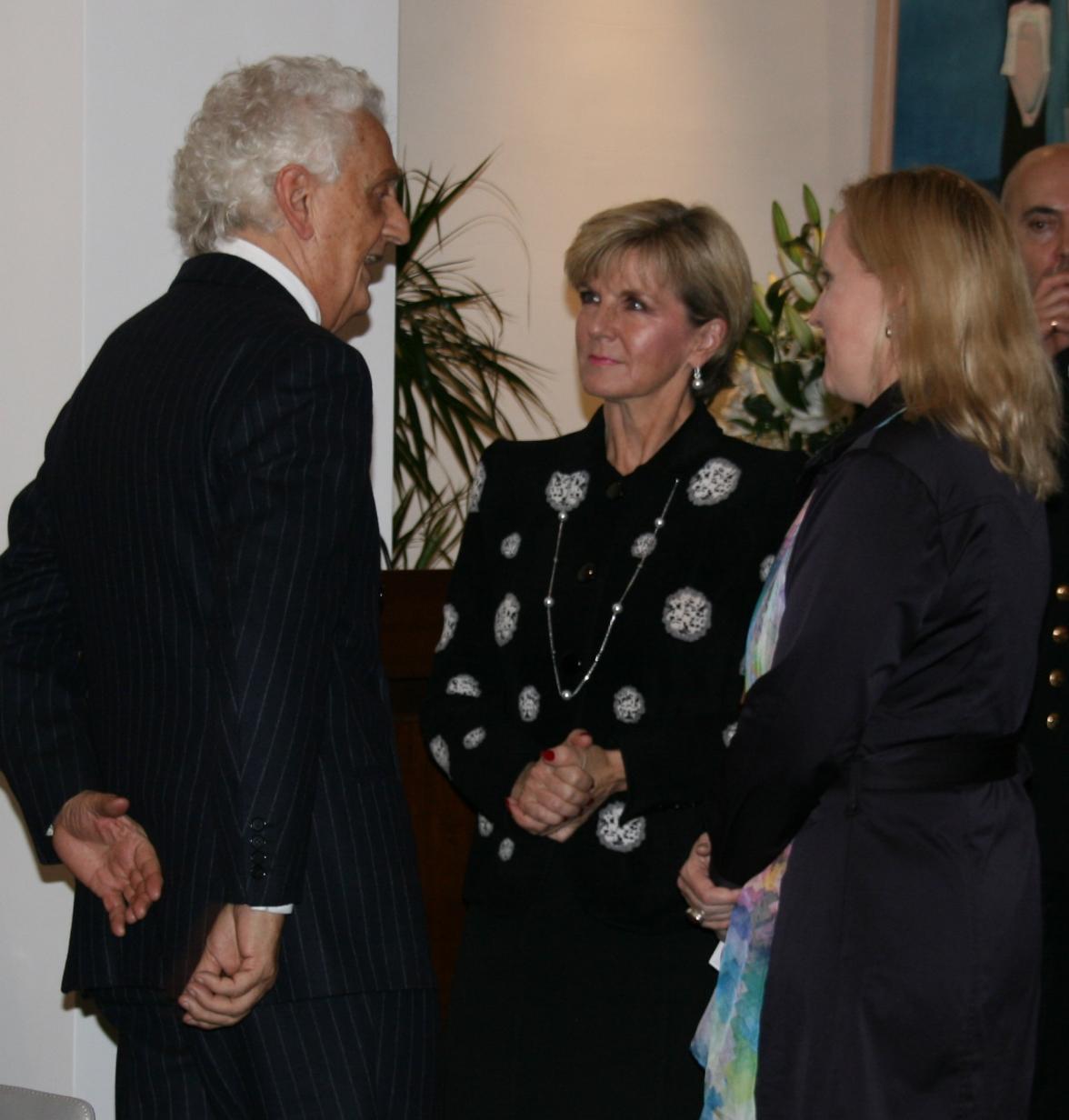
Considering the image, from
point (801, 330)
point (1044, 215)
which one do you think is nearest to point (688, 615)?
point (1044, 215)

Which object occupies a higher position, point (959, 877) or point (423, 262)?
point (423, 262)

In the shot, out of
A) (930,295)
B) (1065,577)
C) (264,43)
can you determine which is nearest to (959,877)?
(930,295)

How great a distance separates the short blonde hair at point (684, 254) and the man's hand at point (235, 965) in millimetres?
1229

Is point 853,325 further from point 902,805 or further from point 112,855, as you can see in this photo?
point 112,855

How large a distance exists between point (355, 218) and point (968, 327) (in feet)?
2.50

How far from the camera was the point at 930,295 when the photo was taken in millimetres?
1761

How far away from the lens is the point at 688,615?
88.8 inches

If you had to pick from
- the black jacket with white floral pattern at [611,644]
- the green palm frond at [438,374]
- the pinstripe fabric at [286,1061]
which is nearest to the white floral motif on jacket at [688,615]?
the black jacket with white floral pattern at [611,644]

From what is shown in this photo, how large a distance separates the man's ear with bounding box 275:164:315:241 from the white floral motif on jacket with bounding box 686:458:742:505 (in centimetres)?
76

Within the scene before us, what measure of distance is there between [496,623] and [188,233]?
0.82 m

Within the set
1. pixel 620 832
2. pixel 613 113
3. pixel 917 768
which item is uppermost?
pixel 613 113

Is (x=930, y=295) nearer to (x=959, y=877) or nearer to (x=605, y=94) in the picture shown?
(x=959, y=877)

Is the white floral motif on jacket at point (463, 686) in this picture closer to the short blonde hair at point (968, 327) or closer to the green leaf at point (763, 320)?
the short blonde hair at point (968, 327)

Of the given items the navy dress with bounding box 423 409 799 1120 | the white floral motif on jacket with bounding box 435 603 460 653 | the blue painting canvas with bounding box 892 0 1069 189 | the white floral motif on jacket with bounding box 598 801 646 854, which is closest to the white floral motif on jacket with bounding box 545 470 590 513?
the navy dress with bounding box 423 409 799 1120
